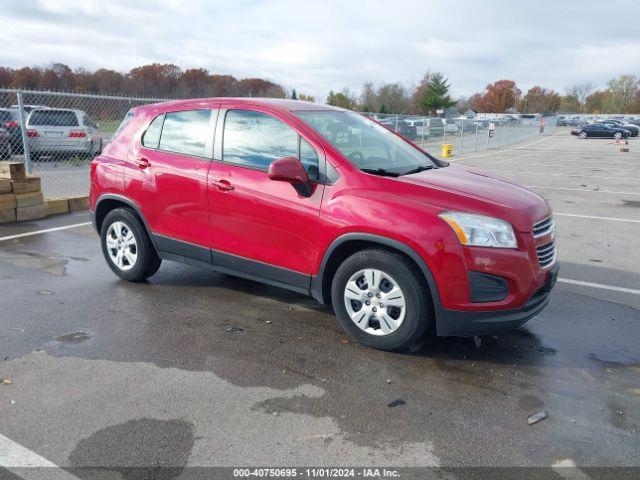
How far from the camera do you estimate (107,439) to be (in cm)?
281

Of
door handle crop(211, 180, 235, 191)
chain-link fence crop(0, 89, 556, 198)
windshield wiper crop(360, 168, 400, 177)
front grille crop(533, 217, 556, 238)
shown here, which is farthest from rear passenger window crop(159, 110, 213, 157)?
chain-link fence crop(0, 89, 556, 198)

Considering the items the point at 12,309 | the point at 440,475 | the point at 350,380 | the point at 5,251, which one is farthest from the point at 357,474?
the point at 5,251

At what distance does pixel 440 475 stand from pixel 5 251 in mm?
5911

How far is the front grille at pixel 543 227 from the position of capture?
3.73 m

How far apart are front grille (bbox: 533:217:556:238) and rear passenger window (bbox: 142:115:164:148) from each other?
338 centimetres

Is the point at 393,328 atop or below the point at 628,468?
atop

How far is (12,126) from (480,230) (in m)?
14.1

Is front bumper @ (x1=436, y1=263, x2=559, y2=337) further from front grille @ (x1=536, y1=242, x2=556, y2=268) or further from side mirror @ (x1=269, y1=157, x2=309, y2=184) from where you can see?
side mirror @ (x1=269, y1=157, x2=309, y2=184)

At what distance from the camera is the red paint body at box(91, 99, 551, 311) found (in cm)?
354

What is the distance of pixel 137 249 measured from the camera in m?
5.18

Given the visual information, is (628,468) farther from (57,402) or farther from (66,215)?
(66,215)

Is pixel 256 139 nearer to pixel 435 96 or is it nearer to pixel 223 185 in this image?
pixel 223 185

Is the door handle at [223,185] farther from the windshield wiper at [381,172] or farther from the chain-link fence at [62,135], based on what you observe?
the chain-link fence at [62,135]

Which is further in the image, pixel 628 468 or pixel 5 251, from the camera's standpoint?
pixel 5 251
